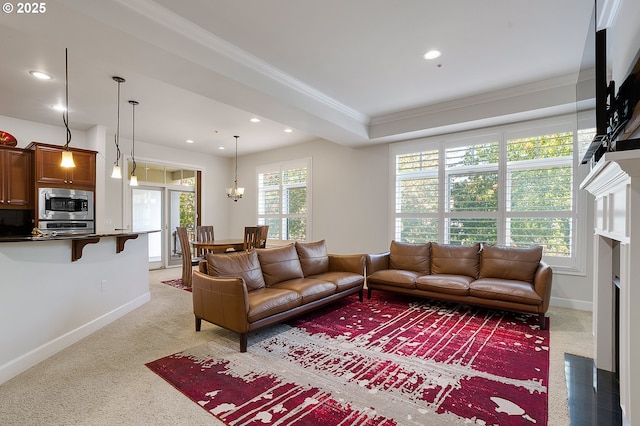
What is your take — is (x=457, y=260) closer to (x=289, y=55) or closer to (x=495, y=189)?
(x=495, y=189)

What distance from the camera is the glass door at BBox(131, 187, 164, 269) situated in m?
6.90

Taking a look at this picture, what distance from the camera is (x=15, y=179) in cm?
483

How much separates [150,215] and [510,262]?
724cm

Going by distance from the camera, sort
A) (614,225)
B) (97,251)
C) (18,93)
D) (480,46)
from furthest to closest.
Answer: (18,93), (97,251), (480,46), (614,225)

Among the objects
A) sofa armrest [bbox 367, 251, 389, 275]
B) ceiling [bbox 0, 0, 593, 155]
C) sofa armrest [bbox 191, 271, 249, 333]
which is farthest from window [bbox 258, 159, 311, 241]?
sofa armrest [bbox 191, 271, 249, 333]

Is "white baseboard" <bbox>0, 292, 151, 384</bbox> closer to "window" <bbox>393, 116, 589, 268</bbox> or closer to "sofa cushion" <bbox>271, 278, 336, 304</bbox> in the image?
"sofa cushion" <bbox>271, 278, 336, 304</bbox>

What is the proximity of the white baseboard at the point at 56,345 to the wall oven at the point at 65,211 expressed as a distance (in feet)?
7.49

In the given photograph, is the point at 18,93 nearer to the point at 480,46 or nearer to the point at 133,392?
the point at 133,392

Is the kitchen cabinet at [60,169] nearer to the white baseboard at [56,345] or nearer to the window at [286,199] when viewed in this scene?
the white baseboard at [56,345]

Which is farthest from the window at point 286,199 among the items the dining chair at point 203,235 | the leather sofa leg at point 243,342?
the leather sofa leg at point 243,342

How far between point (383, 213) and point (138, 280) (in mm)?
4189

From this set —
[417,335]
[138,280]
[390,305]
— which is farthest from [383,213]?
[138,280]

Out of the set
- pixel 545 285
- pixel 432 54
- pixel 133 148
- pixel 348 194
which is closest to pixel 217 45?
pixel 432 54

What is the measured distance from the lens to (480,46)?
10.3 feet
